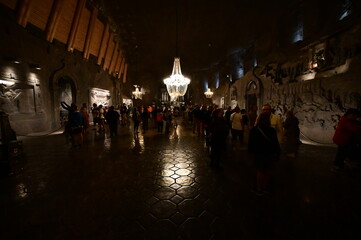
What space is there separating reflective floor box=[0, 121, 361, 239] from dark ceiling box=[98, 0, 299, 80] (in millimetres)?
8588

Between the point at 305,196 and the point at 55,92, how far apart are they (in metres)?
12.0

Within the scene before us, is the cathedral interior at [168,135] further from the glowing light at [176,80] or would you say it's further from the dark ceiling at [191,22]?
the glowing light at [176,80]

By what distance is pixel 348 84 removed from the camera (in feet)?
17.1

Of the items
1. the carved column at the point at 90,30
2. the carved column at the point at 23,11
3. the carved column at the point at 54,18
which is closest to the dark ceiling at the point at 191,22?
the carved column at the point at 90,30

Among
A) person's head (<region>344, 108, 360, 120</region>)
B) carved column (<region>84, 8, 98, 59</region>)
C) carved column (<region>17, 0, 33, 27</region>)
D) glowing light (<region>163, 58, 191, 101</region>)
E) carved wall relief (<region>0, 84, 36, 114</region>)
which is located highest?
carved column (<region>84, 8, 98, 59</region>)

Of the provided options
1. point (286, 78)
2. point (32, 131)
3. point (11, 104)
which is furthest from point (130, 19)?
point (286, 78)

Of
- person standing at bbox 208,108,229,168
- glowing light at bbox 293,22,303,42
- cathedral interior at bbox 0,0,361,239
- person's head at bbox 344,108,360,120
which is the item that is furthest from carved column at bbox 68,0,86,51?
glowing light at bbox 293,22,303,42

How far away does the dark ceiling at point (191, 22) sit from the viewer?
8.69 m

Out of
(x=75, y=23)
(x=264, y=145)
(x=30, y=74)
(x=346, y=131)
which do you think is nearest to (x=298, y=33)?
(x=346, y=131)

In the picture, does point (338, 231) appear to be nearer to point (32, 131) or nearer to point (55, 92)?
point (32, 131)

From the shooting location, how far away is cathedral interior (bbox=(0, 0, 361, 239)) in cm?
204

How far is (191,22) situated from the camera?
33.3 ft

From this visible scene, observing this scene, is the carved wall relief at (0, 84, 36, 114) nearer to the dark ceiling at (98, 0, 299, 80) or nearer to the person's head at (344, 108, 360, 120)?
the dark ceiling at (98, 0, 299, 80)

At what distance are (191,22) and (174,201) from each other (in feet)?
35.5
